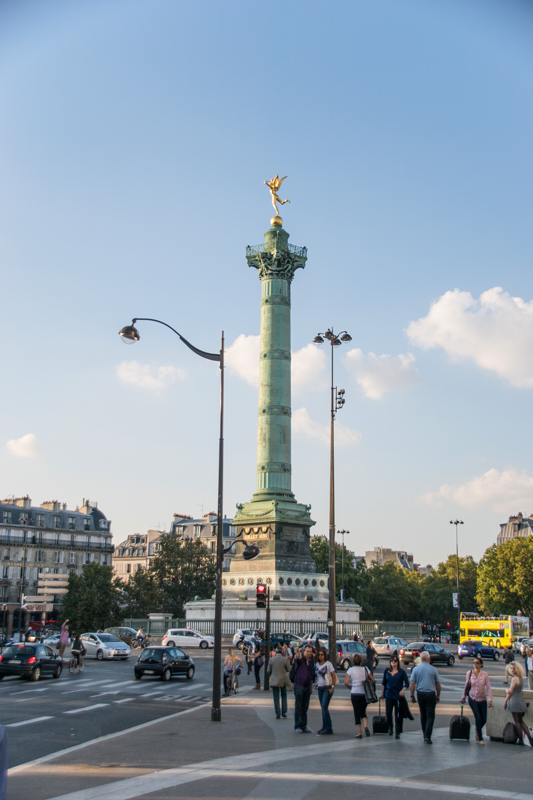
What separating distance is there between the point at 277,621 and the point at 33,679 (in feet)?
74.2

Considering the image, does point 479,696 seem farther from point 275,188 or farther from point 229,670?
point 275,188

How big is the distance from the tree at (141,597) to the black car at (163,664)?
1814 inches

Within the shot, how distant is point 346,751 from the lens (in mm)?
12750

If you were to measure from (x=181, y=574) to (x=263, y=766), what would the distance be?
73.3m

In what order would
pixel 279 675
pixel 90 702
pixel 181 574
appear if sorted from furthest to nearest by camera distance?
pixel 181 574 → pixel 90 702 → pixel 279 675

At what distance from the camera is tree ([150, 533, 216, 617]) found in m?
82.2

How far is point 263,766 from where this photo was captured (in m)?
11.3

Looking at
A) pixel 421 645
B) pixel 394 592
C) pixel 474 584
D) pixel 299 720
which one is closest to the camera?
pixel 299 720

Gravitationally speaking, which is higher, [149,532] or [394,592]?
[149,532]

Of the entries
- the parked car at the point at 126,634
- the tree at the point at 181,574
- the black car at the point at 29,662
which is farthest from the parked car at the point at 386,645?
the tree at the point at 181,574

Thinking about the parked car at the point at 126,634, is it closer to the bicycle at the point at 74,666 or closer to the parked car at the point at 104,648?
the parked car at the point at 104,648

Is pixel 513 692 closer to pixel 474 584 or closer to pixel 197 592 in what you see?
pixel 197 592

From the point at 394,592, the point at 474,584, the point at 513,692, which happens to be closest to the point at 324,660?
the point at 513,692

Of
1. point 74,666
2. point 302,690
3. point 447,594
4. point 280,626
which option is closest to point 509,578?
point 447,594
